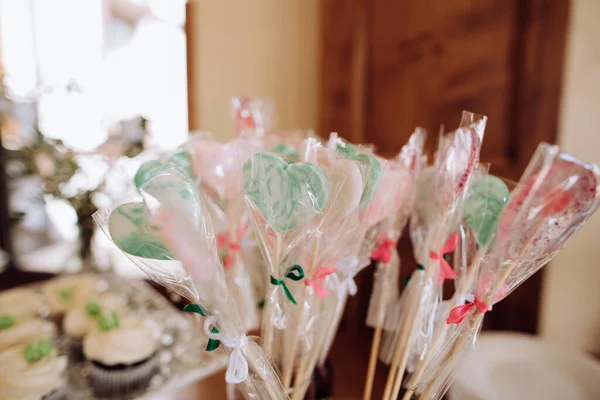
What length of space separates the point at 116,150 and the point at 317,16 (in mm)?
869

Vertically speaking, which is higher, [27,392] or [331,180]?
[331,180]

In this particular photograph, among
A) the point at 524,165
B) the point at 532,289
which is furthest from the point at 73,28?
the point at 532,289

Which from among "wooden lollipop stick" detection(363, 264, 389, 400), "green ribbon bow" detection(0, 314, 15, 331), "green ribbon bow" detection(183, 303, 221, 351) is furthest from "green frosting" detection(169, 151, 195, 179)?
"green ribbon bow" detection(0, 314, 15, 331)

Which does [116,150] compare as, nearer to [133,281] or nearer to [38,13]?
[133,281]

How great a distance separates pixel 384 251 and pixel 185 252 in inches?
13.0

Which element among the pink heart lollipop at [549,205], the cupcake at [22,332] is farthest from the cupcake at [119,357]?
the pink heart lollipop at [549,205]

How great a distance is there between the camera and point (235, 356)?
1.24ft

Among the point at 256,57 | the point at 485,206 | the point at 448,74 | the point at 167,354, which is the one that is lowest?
the point at 167,354

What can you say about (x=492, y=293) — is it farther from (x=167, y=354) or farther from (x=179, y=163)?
(x=167, y=354)

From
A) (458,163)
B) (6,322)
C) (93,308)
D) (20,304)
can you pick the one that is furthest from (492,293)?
(20,304)

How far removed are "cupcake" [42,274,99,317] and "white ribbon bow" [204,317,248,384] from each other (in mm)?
700

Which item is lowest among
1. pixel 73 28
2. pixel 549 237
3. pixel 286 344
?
pixel 286 344

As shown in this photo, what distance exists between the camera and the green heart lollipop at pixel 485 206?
453 mm

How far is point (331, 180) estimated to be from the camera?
0.42 metres
